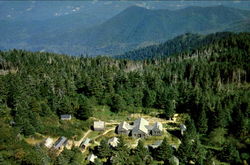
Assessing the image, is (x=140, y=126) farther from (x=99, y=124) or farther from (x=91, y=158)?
(x=91, y=158)

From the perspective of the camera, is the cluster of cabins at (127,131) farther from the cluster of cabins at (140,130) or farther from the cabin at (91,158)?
the cabin at (91,158)

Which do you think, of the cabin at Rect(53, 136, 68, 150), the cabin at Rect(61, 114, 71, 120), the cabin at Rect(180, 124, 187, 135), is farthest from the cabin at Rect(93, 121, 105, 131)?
the cabin at Rect(180, 124, 187, 135)

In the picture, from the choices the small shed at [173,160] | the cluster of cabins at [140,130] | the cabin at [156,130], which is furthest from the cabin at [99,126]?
the small shed at [173,160]

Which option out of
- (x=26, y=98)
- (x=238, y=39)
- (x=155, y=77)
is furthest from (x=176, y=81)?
(x=238, y=39)

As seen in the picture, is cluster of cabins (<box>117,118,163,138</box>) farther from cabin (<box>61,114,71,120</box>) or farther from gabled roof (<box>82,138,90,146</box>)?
cabin (<box>61,114,71,120</box>)

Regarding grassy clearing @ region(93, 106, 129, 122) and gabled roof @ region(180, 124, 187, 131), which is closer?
gabled roof @ region(180, 124, 187, 131)

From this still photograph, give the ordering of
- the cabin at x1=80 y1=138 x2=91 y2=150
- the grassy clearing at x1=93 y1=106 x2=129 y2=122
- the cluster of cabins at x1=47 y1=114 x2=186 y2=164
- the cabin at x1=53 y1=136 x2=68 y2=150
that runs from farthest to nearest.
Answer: the grassy clearing at x1=93 y1=106 x2=129 y2=122, the cabin at x1=80 y1=138 x2=91 y2=150, the cluster of cabins at x1=47 y1=114 x2=186 y2=164, the cabin at x1=53 y1=136 x2=68 y2=150
